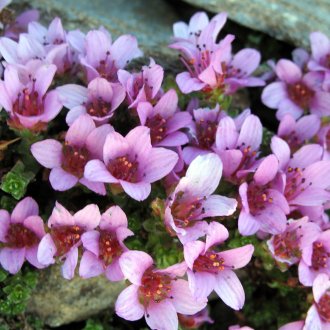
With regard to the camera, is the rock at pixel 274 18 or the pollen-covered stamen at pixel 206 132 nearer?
the pollen-covered stamen at pixel 206 132

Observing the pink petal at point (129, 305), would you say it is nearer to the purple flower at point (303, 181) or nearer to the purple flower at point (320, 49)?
the purple flower at point (303, 181)

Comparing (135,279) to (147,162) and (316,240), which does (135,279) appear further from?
(316,240)

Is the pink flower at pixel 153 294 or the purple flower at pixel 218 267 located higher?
the purple flower at pixel 218 267

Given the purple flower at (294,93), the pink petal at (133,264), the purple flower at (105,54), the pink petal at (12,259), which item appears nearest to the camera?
the pink petal at (133,264)

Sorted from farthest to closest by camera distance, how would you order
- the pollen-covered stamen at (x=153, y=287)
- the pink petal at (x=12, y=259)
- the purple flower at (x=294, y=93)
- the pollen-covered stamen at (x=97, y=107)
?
the purple flower at (x=294, y=93)
the pollen-covered stamen at (x=97, y=107)
the pink petal at (x=12, y=259)
the pollen-covered stamen at (x=153, y=287)

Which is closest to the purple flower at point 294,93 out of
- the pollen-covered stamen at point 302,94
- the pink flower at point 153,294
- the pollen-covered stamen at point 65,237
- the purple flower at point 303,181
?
the pollen-covered stamen at point 302,94

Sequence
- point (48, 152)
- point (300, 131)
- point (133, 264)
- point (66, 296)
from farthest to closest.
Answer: point (300, 131)
point (66, 296)
point (48, 152)
point (133, 264)

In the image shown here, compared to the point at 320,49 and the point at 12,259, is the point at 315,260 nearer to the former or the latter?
the point at 320,49

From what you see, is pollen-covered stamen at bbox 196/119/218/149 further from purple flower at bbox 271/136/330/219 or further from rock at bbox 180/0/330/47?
rock at bbox 180/0/330/47

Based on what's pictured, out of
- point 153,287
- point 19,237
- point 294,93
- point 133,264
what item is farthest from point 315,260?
point 19,237
